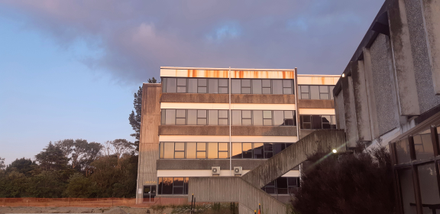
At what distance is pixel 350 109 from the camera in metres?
16.5

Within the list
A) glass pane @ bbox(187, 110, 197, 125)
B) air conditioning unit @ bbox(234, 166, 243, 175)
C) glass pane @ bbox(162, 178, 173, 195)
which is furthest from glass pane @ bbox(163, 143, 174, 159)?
air conditioning unit @ bbox(234, 166, 243, 175)

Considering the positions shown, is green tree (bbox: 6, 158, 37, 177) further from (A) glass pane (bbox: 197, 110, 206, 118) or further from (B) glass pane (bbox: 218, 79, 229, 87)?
(B) glass pane (bbox: 218, 79, 229, 87)

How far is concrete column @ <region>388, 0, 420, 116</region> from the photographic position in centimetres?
1008

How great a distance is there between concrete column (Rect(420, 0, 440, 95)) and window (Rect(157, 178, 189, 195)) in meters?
26.8

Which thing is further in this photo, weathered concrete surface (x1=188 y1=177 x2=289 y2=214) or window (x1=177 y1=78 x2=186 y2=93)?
window (x1=177 y1=78 x2=186 y2=93)

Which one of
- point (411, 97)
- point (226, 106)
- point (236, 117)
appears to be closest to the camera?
point (411, 97)

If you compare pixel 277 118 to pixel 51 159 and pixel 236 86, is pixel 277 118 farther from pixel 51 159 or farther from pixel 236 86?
pixel 51 159

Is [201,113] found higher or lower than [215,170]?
higher

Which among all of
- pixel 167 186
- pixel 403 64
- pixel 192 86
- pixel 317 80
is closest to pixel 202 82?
pixel 192 86

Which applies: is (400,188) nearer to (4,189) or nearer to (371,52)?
(371,52)

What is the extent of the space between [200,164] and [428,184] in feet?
83.0

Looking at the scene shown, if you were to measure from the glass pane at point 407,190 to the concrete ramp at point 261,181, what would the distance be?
753 centimetres

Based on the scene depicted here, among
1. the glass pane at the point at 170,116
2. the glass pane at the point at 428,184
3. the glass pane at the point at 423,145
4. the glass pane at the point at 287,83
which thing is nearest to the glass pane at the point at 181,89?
the glass pane at the point at 170,116

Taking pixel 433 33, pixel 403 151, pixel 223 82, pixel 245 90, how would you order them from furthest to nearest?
1. pixel 245 90
2. pixel 223 82
3. pixel 403 151
4. pixel 433 33
